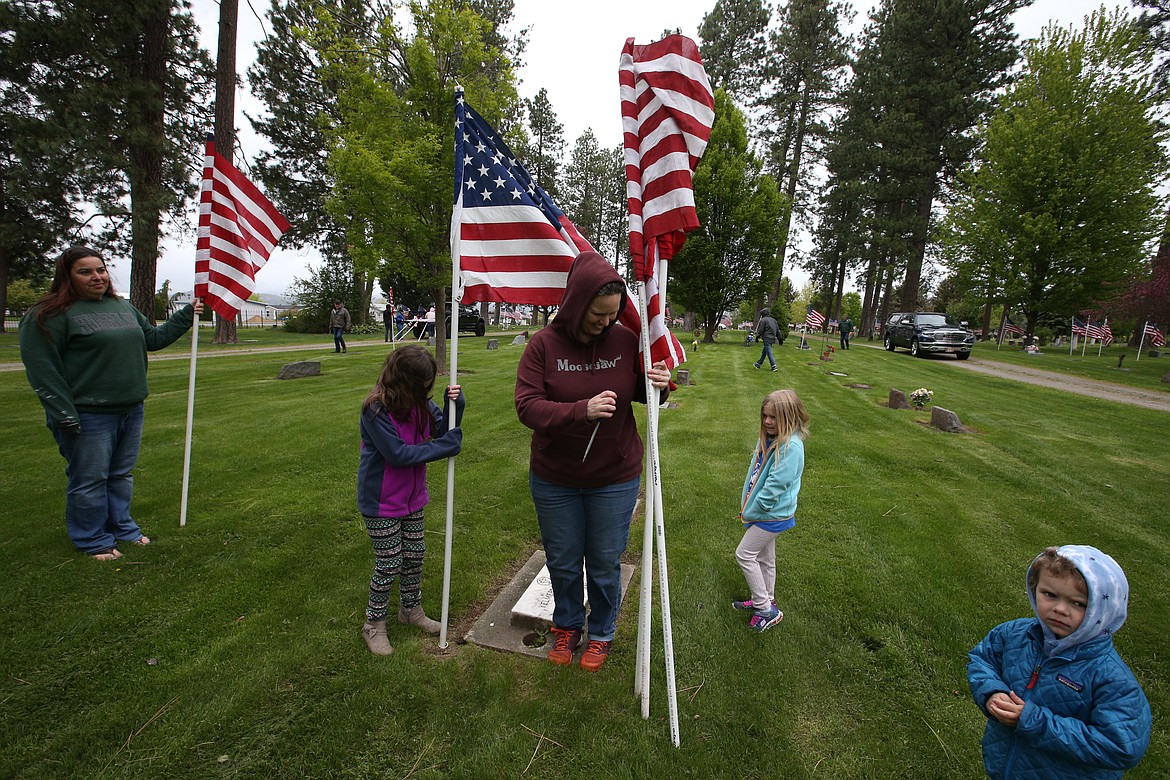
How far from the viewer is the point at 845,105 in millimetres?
26844

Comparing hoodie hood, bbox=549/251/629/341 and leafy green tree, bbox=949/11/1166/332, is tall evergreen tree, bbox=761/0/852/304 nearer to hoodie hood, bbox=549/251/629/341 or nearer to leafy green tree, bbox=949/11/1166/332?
leafy green tree, bbox=949/11/1166/332

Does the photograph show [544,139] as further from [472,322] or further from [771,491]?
[771,491]

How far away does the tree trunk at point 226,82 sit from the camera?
12828 millimetres

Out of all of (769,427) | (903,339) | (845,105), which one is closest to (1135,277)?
(903,339)

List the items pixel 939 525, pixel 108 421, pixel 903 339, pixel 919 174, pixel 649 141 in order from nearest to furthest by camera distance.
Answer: pixel 649 141 → pixel 108 421 → pixel 939 525 → pixel 903 339 → pixel 919 174

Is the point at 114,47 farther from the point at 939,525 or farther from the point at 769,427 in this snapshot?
the point at 939,525

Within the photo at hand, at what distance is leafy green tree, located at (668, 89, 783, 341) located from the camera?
2058cm

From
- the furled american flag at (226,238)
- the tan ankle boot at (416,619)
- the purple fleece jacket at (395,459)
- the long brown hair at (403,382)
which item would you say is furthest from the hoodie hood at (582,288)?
the furled american flag at (226,238)

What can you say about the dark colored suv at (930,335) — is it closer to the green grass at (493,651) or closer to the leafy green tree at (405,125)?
the green grass at (493,651)

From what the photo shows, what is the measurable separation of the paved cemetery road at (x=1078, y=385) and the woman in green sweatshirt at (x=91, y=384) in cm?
1629

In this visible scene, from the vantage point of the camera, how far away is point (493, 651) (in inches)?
116

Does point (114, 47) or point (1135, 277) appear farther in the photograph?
point (1135, 277)

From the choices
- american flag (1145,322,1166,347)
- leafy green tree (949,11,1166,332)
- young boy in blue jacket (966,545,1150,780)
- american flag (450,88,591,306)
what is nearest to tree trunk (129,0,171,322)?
american flag (450,88,591,306)

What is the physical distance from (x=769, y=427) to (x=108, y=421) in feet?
15.2
